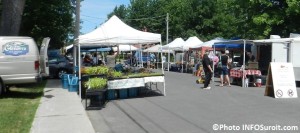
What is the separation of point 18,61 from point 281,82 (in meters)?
9.45

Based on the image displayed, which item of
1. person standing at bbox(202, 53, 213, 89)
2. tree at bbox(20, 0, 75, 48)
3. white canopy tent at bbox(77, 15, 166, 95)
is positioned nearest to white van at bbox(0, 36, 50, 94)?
white canopy tent at bbox(77, 15, 166, 95)

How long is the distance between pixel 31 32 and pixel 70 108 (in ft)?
70.2

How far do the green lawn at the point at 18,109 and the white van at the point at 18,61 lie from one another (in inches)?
29.2

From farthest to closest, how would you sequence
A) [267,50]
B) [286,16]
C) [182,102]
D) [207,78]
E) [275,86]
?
1. [286,16]
2. [267,50]
3. [207,78]
4. [275,86]
5. [182,102]

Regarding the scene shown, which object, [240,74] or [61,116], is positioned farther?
[240,74]

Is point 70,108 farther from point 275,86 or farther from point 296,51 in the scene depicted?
point 296,51

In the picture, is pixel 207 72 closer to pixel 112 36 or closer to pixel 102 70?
pixel 112 36

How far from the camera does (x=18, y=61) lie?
1555cm

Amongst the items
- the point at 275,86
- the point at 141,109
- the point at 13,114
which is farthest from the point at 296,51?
the point at 13,114

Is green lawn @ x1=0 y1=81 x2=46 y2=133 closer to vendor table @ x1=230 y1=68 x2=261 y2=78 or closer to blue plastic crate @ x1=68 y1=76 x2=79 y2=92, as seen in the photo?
blue plastic crate @ x1=68 y1=76 x2=79 y2=92

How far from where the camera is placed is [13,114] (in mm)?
11711

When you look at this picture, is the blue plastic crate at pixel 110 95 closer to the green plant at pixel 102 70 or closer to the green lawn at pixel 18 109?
the green plant at pixel 102 70

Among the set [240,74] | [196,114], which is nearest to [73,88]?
[240,74]

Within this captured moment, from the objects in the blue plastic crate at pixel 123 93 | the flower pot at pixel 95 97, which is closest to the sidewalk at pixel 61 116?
the flower pot at pixel 95 97
